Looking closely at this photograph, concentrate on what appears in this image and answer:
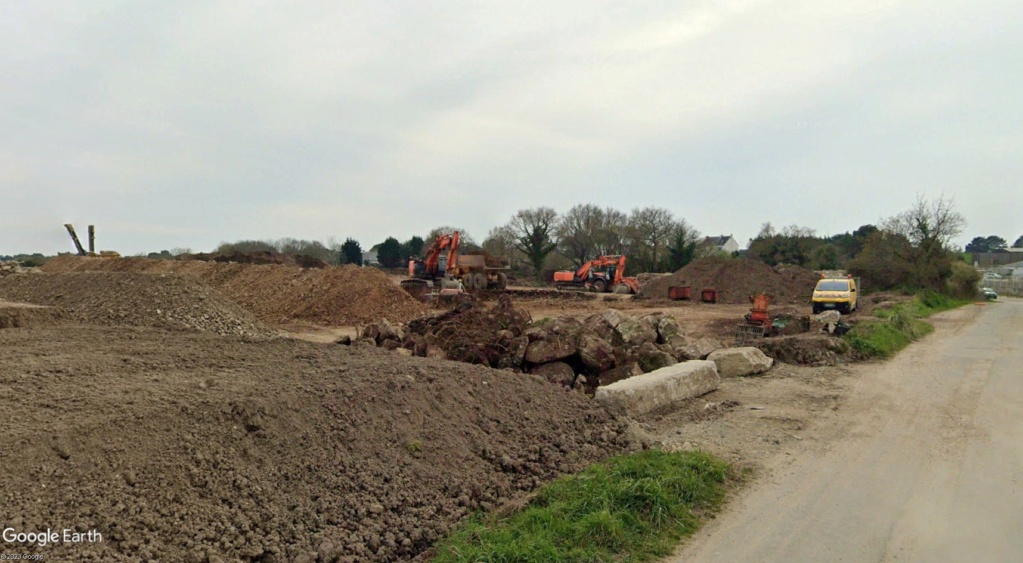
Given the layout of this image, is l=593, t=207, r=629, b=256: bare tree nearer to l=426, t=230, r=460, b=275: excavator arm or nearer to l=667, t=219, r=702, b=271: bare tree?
l=667, t=219, r=702, b=271: bare tree

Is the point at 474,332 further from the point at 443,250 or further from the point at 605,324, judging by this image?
the point at 443,250

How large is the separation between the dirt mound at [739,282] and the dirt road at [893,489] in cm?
2667

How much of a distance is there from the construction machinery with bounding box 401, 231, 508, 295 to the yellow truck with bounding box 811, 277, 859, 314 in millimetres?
15679

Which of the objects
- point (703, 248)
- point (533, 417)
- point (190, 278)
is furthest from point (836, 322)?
point (703, 248)

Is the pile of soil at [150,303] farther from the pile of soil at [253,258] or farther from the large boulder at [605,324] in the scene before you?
the pile of soil at [253,258]

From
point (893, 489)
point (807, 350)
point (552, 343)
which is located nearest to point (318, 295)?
point (552, 343)

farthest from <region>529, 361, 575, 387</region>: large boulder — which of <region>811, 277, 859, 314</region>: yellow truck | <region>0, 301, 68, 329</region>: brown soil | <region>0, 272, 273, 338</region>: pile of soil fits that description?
<region>811, 277, 859, 314</region>: yellow truck

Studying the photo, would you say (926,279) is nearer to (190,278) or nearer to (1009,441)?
(1009,441)

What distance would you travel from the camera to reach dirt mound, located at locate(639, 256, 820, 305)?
36.1 meters

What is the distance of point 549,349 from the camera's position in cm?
1003

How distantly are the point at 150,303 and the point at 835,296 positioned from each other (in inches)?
928

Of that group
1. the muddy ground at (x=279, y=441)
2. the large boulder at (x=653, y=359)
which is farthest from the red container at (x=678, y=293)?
the muddy ground at (x=279, y=441)

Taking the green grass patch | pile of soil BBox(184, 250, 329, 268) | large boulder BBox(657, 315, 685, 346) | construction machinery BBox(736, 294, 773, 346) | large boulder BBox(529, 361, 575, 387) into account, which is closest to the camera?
the green grass patch

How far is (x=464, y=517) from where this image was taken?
15.5 feet
